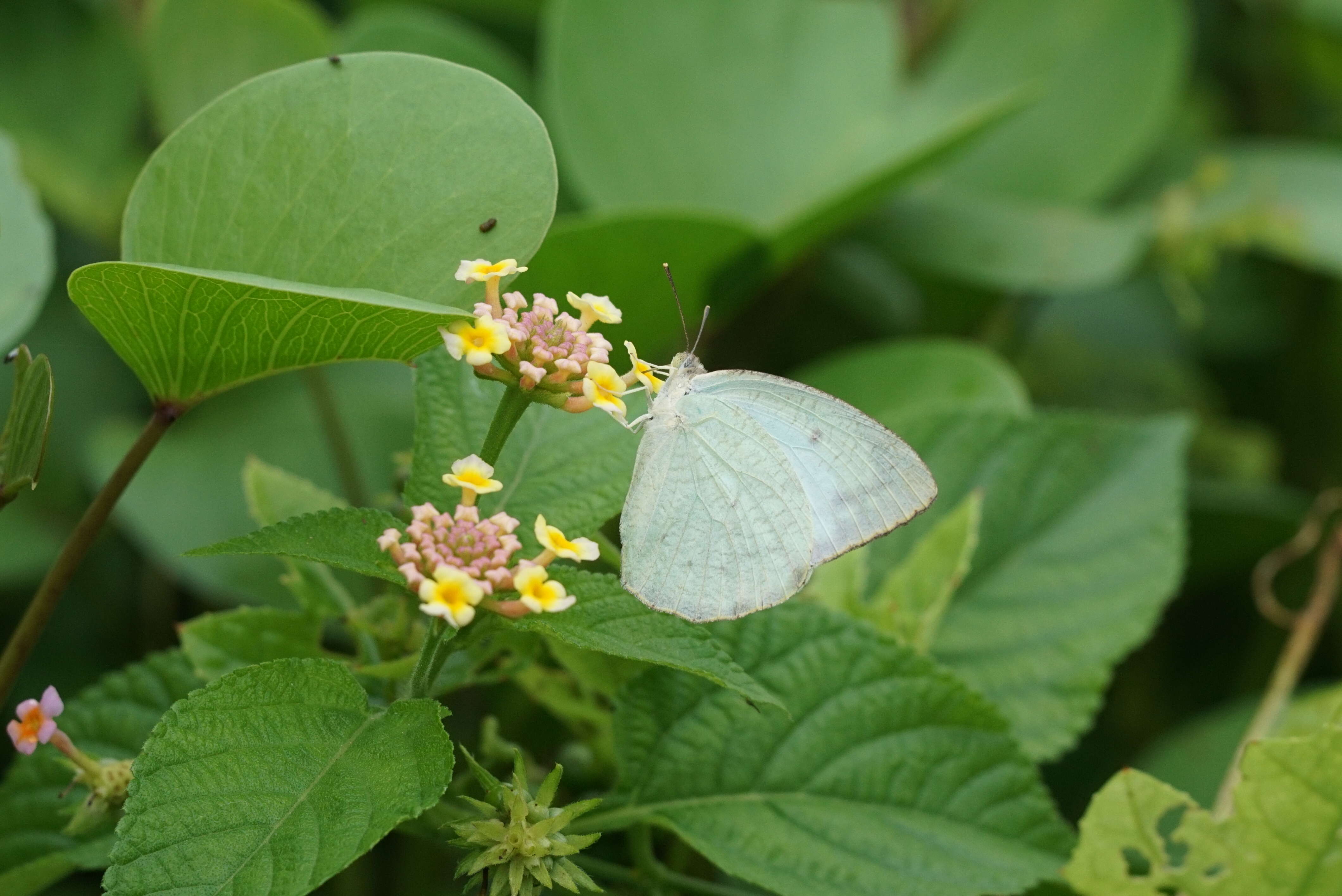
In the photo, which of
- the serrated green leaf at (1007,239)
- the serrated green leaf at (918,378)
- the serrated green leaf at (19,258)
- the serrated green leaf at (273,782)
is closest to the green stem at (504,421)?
the serrated green leaf at (273,782)

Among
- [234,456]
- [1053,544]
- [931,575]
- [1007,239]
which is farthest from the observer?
[1007,239]

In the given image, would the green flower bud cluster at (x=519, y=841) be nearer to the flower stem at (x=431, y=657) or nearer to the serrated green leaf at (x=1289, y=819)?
the flower stem at (x=431, y=657)


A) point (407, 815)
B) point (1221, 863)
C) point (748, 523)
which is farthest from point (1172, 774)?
point (407, 815)

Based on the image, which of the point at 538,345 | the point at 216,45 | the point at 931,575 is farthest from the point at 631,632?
the point at 216,45

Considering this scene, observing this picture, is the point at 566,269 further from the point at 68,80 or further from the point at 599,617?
the point at 68,80

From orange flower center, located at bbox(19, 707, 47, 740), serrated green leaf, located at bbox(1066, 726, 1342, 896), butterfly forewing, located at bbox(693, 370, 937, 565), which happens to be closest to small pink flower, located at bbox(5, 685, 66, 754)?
orange flower center, located at bbox(19, 707, 47, 740)

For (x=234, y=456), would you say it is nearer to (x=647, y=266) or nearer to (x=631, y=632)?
(x=647, y=266)

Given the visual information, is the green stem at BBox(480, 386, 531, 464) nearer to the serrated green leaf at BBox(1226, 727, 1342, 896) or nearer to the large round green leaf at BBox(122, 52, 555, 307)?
the large round green leaf at BBox(122, 52, 555, 307)
